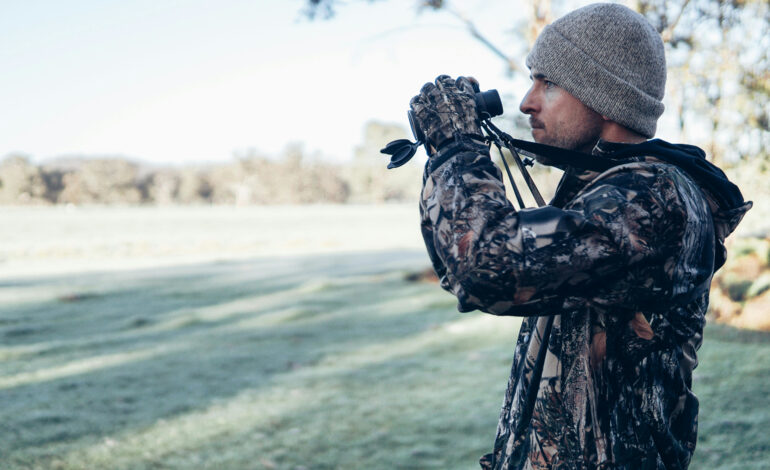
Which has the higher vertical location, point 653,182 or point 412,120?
point 412,120

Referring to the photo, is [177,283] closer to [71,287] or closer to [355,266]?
[71,287]

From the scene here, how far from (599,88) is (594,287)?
1.51 feet

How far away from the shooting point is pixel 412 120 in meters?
1.30

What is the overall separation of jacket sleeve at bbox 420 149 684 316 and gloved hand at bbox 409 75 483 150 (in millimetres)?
108

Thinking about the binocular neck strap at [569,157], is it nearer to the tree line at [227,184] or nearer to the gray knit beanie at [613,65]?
the gray knit beanie at [613,65]

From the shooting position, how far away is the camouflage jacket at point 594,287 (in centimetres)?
108

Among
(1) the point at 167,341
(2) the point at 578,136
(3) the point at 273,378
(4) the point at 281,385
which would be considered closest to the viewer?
(2) the point at 578,136

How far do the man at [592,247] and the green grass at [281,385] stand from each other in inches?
108

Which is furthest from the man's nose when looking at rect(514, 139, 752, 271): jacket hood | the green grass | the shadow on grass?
the shadow on grass

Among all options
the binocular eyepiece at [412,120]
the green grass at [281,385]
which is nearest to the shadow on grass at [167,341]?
the green grass at [281,385]

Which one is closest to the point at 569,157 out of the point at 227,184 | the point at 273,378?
the point at 273,378

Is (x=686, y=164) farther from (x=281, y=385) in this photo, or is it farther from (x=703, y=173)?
(x=281, y=385)

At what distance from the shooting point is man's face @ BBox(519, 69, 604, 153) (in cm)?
138

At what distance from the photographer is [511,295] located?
1095 mm
